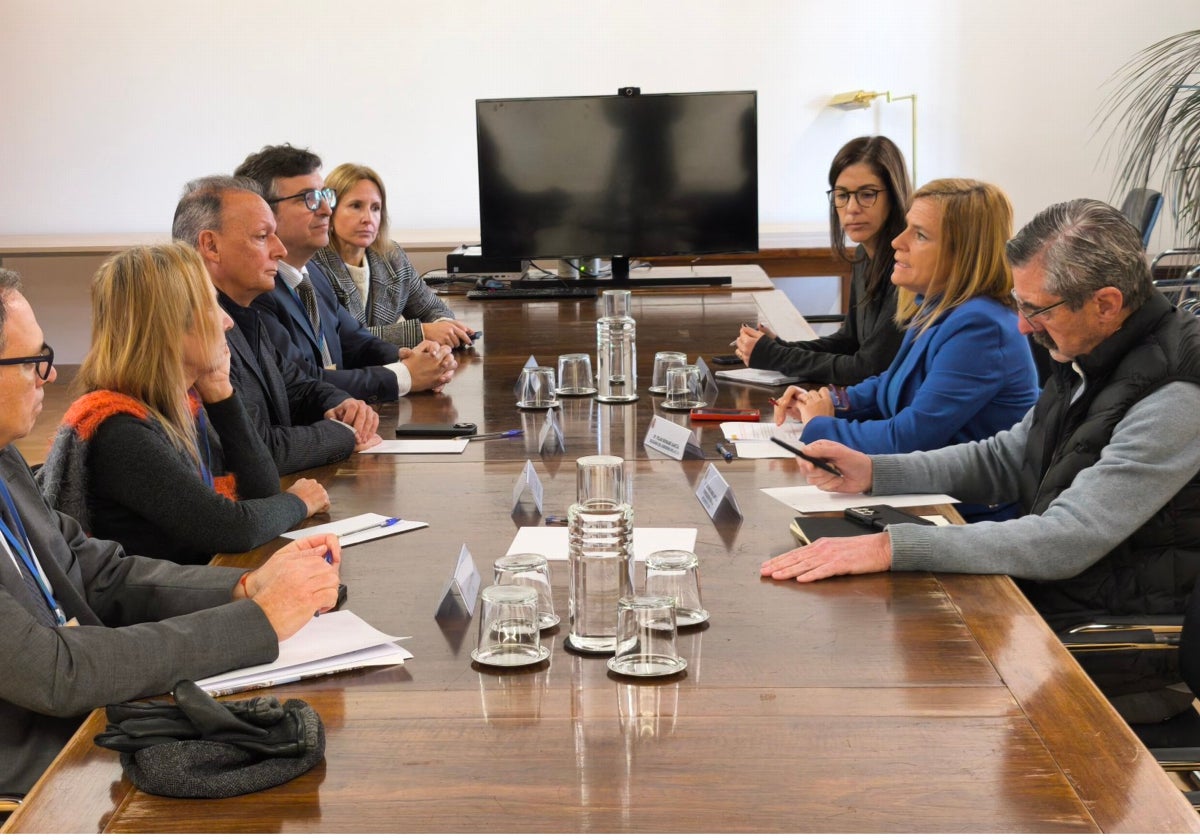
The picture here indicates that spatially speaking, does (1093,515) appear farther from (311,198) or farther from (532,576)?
(311,198)

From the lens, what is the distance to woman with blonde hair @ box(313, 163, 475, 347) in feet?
14.3

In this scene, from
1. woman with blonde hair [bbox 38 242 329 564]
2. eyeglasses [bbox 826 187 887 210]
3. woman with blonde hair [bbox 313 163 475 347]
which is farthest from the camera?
woman with blonde hair [bbox 313 163 475 347]

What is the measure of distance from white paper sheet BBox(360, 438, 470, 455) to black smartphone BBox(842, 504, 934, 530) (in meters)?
0.94

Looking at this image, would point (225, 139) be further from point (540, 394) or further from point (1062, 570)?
point (1062, 570)

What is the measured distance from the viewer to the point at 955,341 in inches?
109

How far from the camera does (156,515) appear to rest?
2102mm

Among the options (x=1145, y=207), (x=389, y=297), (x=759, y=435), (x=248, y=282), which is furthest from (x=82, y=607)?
(x=1145, y=207)

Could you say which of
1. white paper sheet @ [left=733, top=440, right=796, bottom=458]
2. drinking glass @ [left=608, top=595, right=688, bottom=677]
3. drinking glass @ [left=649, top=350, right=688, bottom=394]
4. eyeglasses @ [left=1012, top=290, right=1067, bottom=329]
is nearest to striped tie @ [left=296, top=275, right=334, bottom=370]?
drinking glass @ [left=649, top=350, right=688, bottom=394]

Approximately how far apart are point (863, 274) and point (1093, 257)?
183 cm

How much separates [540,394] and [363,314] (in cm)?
157

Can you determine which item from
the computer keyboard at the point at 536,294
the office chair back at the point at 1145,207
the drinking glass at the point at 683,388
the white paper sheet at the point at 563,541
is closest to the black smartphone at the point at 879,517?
the white paper sheet at the point at 563,541

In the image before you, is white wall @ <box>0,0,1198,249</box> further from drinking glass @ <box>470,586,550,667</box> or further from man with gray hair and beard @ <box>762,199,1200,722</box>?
drinking glass @ <box>470,586,550,667</box>

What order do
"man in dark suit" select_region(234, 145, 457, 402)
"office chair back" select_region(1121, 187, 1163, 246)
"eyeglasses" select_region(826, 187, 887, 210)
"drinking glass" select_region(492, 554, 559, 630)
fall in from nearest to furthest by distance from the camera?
"drinking glass" select_region(492, 554, 559, 630) → "man in dark suit" select_region(234, 145, 457, 402) → "eyeglasses" select_region(826, 187, 887, 210) → "office chair back" select_region(1121, 187, 1163, 246)

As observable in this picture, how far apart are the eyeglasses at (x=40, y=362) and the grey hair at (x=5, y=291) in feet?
0.08
